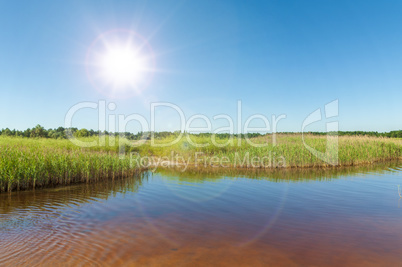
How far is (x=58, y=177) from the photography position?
11.4 metres

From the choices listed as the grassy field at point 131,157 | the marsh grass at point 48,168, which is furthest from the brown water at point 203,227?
the grassy field at point 131,157

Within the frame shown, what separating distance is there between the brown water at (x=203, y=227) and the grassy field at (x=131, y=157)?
1.06 meters

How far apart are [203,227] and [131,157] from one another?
43.0 feet

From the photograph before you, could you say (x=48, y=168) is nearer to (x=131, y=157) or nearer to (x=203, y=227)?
(x=131, y=157)

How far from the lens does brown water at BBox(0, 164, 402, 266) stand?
14.8 ft

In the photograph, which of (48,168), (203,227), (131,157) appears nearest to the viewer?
(203,227)

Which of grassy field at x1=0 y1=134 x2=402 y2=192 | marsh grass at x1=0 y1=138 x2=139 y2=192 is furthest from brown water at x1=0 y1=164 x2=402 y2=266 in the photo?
grassy field at x1=0 y1=134 x2=402 y2=192

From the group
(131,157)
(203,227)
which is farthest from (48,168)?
(203,227)

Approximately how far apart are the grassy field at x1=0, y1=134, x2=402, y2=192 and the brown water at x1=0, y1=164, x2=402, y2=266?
1.06 m

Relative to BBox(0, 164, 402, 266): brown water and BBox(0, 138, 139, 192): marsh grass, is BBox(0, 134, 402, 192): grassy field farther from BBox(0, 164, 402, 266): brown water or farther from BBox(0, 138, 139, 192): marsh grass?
BBox(0, 164, 402, 266): brown water

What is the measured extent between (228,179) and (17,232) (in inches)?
390

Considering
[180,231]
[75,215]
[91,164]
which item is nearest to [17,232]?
[75,215]

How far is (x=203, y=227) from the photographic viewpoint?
6.12m

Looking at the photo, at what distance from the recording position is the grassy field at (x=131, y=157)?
10.3 meters
